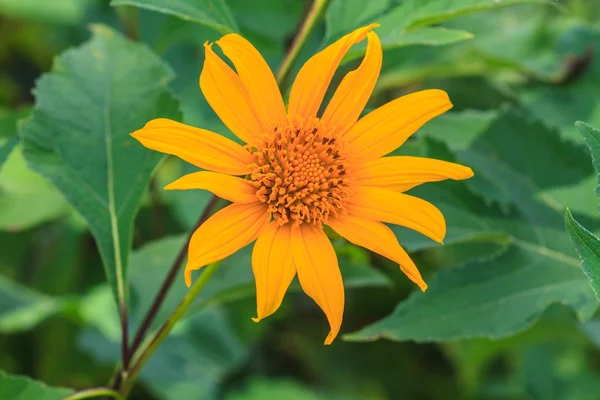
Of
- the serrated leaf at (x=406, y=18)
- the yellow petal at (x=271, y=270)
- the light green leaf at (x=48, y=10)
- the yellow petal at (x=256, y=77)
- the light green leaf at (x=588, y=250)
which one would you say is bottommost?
the light green leaf at (x=588, y=250)

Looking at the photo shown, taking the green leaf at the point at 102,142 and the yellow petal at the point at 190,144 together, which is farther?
the green leaf at the point at 102,142

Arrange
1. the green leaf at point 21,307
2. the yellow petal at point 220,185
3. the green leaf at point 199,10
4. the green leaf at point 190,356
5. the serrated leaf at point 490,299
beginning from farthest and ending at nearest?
the green leaf at point 190,356 → the green leaf at point 21,307 → the serrated leaf at point 490,299 → the green leaf at point 199,10 → the yellow petal at point 220,185

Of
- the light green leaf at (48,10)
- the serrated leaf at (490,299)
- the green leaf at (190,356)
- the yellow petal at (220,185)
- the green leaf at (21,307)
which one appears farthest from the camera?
the light green leaf at (48,10)

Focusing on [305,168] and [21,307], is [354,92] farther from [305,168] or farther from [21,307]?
[21,307]

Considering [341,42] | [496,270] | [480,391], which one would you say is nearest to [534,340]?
[480,391]

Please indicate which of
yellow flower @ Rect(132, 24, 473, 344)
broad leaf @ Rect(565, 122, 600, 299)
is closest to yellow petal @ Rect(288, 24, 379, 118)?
yellow flower @ Rect(132, 24, 473, 344)

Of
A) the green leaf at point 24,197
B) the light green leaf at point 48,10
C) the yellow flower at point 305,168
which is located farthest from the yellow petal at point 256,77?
the light green leaf at point 48,10

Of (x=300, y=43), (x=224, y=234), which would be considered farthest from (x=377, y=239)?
(x=300, y=43)

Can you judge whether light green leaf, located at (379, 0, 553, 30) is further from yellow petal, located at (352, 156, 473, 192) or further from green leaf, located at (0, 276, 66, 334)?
green leaf, located at (0, 276, 66, 334)

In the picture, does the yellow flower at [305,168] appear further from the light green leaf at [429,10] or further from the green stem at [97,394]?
the green stem at [97,394]
